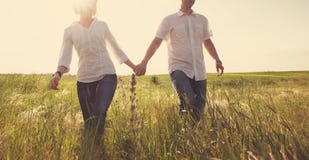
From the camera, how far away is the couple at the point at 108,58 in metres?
4.77

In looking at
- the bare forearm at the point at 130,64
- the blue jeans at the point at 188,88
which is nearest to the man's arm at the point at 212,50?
the blue jeans at the point at 188,88

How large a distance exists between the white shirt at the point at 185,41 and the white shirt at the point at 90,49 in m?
0.80

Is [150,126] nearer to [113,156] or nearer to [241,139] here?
[113,156]

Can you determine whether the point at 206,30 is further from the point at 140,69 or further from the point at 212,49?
the point at 140,69

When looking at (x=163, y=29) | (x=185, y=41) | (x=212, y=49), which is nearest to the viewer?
(x=185, y=41)

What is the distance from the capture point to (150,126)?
A: 4.39 m

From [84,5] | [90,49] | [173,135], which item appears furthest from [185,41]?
[173,135]

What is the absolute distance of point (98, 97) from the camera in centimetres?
467

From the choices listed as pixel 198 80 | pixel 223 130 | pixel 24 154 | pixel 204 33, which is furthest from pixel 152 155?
pixel 204 33

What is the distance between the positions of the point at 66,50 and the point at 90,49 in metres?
0.37

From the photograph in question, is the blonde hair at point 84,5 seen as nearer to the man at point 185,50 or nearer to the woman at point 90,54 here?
the woman at point 90,54

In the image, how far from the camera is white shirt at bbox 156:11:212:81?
5.37m

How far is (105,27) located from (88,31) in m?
0.23

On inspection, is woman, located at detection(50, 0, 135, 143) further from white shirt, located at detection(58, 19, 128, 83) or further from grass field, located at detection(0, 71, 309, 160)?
grass field, located at detection(0, 71, 309, 160)
